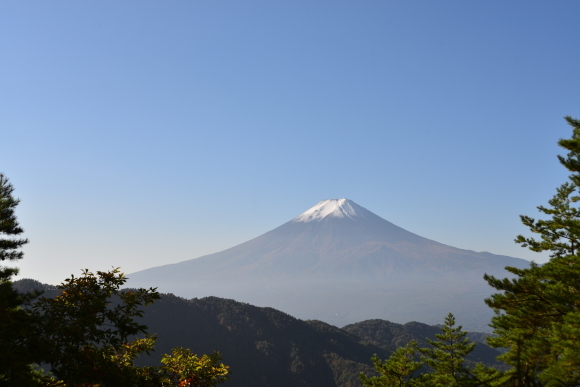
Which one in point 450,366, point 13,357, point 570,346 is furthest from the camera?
point 450,366

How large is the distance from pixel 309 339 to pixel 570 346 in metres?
129

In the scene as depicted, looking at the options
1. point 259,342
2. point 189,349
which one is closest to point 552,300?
point 189,349

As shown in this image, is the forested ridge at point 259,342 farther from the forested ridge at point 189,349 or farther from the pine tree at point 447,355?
the forested ridge at point 189,349

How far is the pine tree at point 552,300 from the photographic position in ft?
33.5

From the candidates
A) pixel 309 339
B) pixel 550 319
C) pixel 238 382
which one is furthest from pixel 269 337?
pixel 550 319

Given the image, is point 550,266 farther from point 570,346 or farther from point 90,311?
point 90,311

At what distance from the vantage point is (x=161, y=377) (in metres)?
9.27

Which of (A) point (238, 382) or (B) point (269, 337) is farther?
(B) point (269, 337)

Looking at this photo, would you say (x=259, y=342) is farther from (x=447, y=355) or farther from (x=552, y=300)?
(x=552, y=300)

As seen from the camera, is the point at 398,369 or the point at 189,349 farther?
the point at 398,369

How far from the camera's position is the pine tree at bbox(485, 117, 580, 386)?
10.2m

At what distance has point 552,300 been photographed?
12.3 m

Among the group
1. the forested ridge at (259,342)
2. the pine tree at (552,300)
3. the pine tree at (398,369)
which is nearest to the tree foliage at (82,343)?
the pine tree at (552,300)

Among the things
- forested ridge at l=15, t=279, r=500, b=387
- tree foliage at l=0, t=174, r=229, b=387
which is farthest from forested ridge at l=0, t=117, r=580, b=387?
forested ridge at l=15, t=279, r=500, b=387
